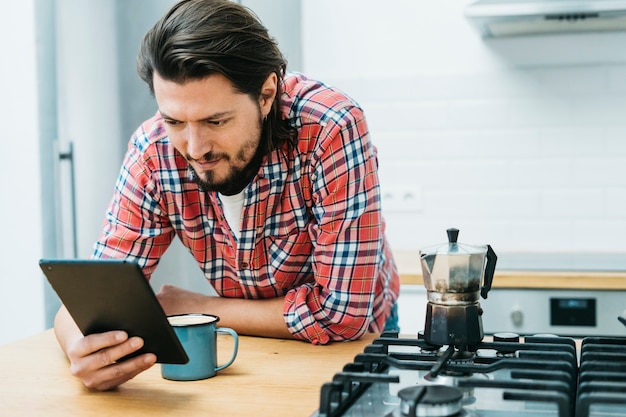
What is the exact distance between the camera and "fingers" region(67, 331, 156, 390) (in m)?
1.18

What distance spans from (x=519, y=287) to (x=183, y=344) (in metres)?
1.41

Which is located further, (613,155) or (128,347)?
(613,155)

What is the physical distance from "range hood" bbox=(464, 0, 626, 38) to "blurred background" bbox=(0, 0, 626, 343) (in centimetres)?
8

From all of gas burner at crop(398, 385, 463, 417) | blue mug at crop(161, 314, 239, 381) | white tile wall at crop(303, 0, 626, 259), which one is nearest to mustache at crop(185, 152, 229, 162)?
blue mug at crop(161, 314, 239, 381)

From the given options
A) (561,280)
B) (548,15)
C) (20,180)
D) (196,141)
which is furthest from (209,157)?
(548,15)

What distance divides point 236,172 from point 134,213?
253 millimetres

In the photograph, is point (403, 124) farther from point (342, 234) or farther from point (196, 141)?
point (196, 141)

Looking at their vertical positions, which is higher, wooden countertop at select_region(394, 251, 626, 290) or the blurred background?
the blurred background

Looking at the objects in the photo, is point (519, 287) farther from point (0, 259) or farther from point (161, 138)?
point (0, 259)

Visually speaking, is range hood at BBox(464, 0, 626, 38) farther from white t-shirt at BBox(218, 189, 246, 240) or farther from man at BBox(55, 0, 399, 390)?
white t-shirt at BBox(218, 189, 246, 240)

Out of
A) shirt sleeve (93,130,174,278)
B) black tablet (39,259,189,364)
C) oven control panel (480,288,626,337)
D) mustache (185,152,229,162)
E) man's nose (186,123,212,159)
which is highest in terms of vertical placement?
man's nose (186,123,212,159)

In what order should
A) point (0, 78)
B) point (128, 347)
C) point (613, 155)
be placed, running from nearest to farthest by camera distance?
point (128, 347) → point (0, 78) → point (613, 155)

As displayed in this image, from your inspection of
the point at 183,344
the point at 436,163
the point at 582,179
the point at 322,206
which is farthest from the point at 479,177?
the point at 183,344

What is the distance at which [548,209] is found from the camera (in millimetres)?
2906
